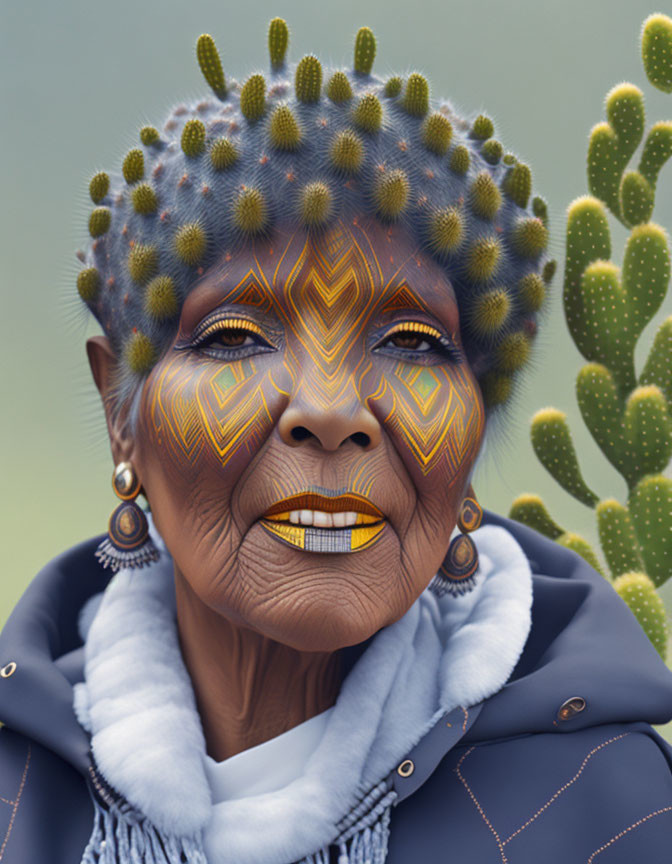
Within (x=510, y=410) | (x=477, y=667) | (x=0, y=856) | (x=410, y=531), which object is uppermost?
(x=510, y=410)

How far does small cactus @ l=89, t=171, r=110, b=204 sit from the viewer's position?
1.88 m

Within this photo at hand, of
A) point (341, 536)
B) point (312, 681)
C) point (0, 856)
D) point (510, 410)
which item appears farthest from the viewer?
point (510, 410)

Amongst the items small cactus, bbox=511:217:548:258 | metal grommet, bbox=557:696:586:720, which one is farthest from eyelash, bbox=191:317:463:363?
metal grommet, bbox=557:696:586:720

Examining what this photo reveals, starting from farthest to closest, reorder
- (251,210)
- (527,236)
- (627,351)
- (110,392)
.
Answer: (627,351), (110,392), (527,236), (251,210)

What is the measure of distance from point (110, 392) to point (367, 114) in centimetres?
77

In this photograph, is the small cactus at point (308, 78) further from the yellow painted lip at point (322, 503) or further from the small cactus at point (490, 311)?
the yellow painted lip at point (322, 503)

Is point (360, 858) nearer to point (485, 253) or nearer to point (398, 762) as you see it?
point (398, 762)

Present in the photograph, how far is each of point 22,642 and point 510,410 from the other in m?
1.15

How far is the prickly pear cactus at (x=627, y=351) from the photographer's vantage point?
2.50m

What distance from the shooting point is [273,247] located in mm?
1630

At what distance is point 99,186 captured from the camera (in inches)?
74.2

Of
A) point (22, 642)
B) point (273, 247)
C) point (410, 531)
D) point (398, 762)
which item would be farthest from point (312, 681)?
point (273, 247)

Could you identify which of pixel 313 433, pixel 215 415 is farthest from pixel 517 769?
pixel 215 415

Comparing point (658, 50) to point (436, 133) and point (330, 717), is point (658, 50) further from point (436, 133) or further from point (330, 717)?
point (330, 717)
